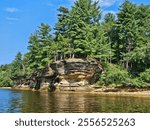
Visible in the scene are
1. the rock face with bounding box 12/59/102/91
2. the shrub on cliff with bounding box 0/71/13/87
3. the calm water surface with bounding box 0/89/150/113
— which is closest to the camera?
the calm water surface with bounding box 0/89/150/113

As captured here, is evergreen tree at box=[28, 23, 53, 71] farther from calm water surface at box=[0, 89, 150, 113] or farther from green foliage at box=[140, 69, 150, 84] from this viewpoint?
calm water surface at box=[0, 89, 150, 113]

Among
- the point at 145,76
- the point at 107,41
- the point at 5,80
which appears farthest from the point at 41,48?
the point at 5,80

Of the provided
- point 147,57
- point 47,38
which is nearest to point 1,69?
point 47,38

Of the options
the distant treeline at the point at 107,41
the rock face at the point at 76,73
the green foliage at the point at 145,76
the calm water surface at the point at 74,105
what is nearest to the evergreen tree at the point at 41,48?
the distant treeline at the point at 107,41

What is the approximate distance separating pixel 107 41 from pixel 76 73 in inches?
503

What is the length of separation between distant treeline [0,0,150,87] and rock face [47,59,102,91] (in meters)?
1.77

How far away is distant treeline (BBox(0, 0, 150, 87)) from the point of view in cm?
5553

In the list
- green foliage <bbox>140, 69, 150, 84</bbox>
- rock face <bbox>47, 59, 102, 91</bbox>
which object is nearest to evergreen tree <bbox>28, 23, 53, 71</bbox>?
rock face <bbox>47, 59, 102, 91</bbox>

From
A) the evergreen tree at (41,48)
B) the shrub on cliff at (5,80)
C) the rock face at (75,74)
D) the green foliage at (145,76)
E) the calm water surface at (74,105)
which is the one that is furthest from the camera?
the shrub on cliff at (5,80)

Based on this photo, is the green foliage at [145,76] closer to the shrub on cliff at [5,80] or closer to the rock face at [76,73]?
the rock face at [76,73]

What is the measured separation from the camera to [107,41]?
64562 mm

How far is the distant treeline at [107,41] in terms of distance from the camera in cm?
5553

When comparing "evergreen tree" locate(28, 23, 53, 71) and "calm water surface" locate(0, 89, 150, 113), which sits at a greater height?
"evergreen tree" locate(28, 23, 53, 71)

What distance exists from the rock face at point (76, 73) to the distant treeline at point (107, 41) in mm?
1771
